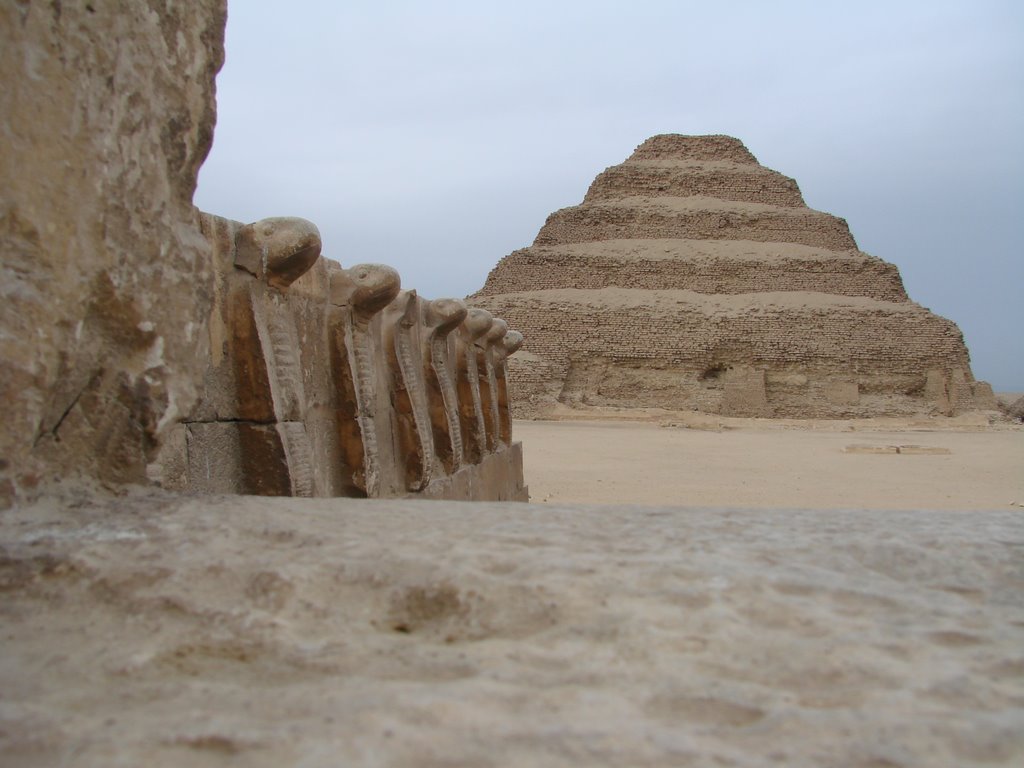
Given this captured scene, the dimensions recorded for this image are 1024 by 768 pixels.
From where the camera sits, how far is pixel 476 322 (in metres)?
7.01

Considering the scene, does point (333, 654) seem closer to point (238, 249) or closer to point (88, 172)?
point (88, 172)

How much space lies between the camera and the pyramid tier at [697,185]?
4219 centimetres

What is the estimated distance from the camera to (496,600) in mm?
1501

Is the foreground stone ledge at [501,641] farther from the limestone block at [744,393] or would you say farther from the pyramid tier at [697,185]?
the pyramid tier at [697,185]

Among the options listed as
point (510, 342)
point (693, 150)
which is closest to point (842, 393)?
point (693, 150)

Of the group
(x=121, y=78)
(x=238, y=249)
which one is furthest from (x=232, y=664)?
(x=238, y=249)

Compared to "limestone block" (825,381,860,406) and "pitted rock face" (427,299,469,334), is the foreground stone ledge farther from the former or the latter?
"limestone block" (825,381,860,406)

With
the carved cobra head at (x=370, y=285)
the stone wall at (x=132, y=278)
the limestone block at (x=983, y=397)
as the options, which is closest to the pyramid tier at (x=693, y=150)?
the limestone block at (x=983, y=397)

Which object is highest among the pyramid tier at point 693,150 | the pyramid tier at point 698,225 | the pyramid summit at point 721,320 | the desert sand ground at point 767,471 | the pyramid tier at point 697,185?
the pyramid tier at point 693,150

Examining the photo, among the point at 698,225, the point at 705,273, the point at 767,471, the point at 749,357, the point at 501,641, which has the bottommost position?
the point at 767,471

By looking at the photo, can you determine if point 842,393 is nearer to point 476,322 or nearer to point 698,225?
point 698,225

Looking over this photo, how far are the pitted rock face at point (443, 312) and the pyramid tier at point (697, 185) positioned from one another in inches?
1473

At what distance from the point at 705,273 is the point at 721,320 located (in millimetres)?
4034

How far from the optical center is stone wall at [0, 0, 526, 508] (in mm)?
1861
